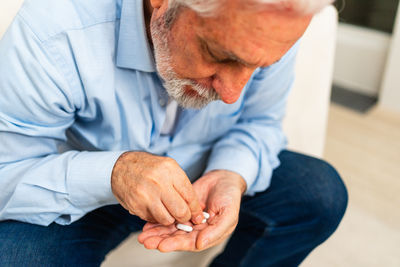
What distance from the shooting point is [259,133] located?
988 millimetres

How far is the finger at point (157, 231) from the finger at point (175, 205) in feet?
0.22

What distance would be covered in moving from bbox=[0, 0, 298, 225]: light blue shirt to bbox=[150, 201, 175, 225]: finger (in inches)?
4.1

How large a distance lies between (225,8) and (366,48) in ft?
6.32

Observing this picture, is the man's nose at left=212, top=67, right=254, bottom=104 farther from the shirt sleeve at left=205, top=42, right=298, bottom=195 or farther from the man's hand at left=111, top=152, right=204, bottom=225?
the shirt sleeve at left=205, top=42, right=298, bottom=195

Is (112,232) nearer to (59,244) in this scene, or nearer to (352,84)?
(59,244)

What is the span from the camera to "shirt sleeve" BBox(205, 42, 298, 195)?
0.91 m

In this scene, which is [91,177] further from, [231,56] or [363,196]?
[363,196]

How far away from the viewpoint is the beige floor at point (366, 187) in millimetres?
1265

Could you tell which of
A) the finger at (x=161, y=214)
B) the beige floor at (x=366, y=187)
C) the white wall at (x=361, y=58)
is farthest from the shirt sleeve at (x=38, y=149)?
the white wall at (x=361, y=58)

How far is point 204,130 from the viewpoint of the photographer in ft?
3.08

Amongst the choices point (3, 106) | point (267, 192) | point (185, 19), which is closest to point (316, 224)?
point (267, 192)

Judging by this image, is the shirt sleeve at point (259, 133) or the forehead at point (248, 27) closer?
the forehead at point (248, 27)

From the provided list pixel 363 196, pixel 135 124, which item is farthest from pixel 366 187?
pixel 135 124

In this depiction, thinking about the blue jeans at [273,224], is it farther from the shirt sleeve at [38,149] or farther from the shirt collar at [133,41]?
the shirt collar at [133,41]
